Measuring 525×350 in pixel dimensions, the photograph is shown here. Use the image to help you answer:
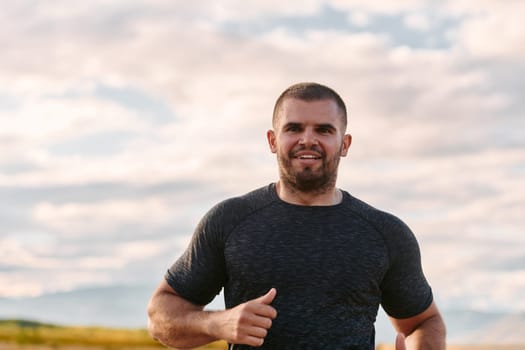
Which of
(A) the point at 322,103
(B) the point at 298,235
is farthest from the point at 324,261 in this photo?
(A) the point at 322,103

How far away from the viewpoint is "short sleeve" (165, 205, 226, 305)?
5.88 metres

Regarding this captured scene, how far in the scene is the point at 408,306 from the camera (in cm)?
620

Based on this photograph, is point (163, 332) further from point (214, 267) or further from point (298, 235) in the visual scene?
point (298, 235)

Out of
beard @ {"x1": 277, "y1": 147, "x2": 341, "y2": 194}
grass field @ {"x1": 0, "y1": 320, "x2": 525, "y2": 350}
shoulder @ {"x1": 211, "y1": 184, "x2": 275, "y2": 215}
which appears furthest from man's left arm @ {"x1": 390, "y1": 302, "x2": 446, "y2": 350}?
grass field @ {"x1": 0, "y1": 320, "x2": 525, "y2": 350}

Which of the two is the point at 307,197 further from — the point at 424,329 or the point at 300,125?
the point at 424,329

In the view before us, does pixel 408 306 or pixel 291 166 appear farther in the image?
pixel 408 306

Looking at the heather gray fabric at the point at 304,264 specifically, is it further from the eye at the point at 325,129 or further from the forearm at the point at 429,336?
the eye at the point at 325,129

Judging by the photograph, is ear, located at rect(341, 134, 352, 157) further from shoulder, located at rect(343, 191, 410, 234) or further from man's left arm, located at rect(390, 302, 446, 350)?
man's left arm, located at rect(390, 302, 446, 350)

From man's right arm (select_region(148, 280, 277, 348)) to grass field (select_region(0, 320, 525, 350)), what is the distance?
914 inches

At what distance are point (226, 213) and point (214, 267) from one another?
38 cm

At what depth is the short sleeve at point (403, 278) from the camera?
5980 mm

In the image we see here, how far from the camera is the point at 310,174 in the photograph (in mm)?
5660

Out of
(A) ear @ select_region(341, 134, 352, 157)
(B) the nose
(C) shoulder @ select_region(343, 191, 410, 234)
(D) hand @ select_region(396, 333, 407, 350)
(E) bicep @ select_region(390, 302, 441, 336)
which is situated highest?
(A) ear @ select_region(341, 134, 352, 157)

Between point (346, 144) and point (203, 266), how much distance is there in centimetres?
130
